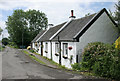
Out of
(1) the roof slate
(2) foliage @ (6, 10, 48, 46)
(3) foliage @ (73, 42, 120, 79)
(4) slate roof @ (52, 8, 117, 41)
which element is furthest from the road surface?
(2) foliage @ (6, 10, 48, 46)

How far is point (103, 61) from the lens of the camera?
24.0ft

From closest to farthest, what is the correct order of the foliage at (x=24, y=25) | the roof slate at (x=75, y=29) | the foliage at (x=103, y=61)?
the foliage at (x=103, y=61), the roof slate at (x=75, y=29), the foliage at (x=24, y=25)

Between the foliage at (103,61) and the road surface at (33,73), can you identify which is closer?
the foliage at (103,61)

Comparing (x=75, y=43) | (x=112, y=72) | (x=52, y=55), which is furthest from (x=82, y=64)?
(x=52, y=55)

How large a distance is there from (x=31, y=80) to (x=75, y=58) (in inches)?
189

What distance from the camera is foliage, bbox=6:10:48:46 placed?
48688 millimetres

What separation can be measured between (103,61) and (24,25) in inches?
1911

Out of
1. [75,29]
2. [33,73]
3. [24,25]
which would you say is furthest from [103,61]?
[24,25]

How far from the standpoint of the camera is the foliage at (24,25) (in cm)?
4869

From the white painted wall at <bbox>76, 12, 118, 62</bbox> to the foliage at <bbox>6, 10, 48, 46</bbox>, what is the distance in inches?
1541

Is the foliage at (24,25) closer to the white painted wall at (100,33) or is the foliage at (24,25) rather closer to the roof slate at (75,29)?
the roof slate at (75,29)

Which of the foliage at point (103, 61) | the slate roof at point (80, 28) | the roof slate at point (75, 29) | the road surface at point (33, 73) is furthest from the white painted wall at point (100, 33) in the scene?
the road surface at point (33, 73)

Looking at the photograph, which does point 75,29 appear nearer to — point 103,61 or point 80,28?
point 80,28

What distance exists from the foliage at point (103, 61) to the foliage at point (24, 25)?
40.6 metres
